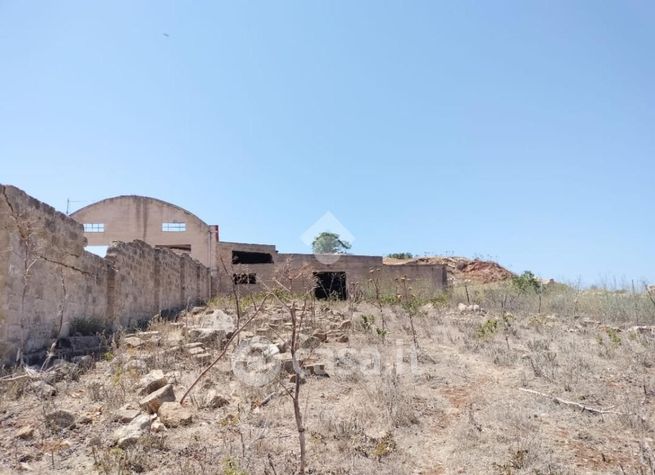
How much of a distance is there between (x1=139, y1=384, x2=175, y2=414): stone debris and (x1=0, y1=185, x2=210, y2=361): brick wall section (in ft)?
3.47

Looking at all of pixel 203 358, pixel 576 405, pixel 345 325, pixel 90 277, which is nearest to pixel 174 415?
pixel 203 358

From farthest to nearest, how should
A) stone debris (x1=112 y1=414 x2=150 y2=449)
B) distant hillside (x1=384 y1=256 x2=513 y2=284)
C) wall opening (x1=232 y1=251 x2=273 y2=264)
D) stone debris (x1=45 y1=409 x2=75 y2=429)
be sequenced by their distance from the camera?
distant hillside (x1=384 y1=256 x2=513 y2=284), wall opening (x1=232 y1=251 x2=273 y2=264), stone debris (x1=45 y1=409 x2=75 y2=429), stone debris (x1=112 y1=414 x2=150 y2=449)

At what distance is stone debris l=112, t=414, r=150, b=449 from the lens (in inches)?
125

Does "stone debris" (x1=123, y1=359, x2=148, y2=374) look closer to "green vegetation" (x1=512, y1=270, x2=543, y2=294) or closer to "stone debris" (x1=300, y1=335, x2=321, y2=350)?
"stone debris" (x1=300, y1=335, x2=321, y2=350)

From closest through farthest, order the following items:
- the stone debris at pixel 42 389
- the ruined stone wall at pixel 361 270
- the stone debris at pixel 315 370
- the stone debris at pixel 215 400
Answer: the stone debris at pixel 42 389, the stone debris at pixel 215 400, the stone debris at pixel 315 370, the ruined stone wall at pixel 361 270

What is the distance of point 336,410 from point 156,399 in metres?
1.57

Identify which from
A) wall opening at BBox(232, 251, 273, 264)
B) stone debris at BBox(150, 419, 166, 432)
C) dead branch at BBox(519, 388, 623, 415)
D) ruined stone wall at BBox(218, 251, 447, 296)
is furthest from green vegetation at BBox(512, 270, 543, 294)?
stone debris at BBox(150, 419, 166, 432)

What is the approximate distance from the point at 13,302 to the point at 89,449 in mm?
2437

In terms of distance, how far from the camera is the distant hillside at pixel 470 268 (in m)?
26.2

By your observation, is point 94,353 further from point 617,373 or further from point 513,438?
point 617,373

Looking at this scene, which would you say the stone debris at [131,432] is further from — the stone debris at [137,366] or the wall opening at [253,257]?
the wall opening at [253,257]

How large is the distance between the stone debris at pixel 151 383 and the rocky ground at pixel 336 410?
1 cm

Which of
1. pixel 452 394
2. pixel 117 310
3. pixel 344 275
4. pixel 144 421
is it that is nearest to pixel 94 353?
pixel 117 310

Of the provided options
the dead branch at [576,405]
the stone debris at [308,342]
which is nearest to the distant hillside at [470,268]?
the stone debris at [308,342]
